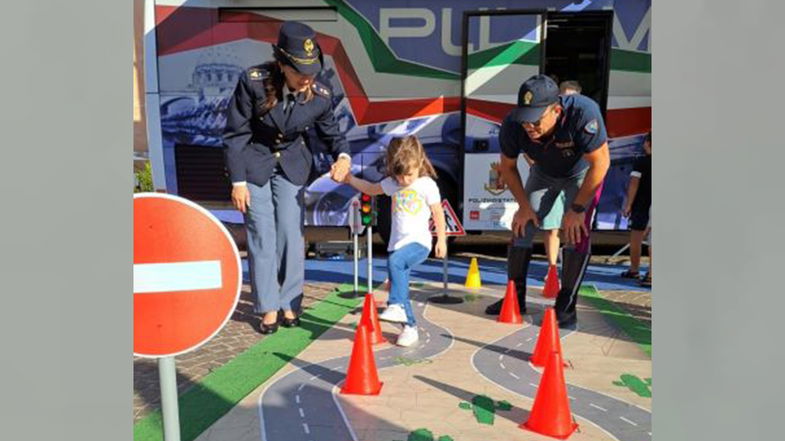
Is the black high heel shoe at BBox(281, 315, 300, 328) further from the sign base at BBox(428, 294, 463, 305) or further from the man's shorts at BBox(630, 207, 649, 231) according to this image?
the man's shorts at BBox(630, 207, 649, 231)

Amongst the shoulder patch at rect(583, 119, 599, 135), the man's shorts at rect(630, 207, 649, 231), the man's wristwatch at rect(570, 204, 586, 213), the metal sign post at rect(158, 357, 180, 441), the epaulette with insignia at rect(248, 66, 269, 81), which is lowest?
the metal sign post at rect(158, 357, 180, 441)

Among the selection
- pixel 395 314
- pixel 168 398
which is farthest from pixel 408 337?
pixel 168 398

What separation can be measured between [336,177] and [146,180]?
7.81 m

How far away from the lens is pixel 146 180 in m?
11.3

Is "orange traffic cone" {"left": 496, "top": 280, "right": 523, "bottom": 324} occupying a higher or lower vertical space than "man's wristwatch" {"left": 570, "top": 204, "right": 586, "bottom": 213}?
lower

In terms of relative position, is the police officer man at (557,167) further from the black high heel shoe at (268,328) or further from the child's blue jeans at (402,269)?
the black high heel shoe at (268,328)

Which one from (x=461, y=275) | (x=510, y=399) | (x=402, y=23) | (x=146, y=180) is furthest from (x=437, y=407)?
(x=146, y=180)

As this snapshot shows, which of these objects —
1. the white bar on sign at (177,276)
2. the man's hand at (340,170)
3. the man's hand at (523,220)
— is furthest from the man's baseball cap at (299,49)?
the white bar on sign at (177,276)

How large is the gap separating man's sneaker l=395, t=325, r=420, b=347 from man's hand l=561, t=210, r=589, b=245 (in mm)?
1531

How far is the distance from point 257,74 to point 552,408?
3.23 metres

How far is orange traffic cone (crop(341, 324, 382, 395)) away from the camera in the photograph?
3.44 metres

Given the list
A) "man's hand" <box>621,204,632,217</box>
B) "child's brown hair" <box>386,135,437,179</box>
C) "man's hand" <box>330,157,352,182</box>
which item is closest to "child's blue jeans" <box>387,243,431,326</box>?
"child's brown hair" <box>386,135,437,179</box>

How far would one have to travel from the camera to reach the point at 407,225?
4512mm

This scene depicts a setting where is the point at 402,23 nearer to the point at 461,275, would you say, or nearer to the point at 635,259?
the point at 461,275
